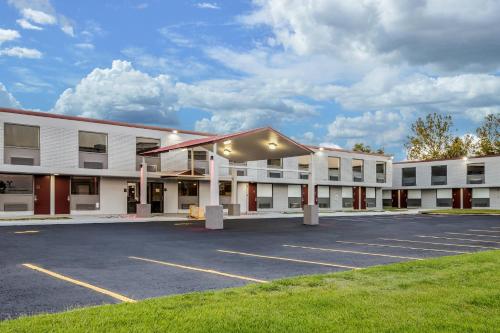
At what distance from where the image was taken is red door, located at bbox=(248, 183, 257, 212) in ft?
134

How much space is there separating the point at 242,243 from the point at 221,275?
6287 mm

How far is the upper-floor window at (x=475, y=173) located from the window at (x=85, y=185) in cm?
4249

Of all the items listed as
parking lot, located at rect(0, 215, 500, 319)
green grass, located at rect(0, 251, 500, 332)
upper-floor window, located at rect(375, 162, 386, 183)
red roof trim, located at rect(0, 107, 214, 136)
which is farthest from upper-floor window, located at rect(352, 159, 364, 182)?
green grass, located at rect(0, 251, 500, 332)

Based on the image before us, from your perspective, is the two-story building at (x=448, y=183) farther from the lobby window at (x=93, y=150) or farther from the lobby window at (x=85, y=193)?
the lobby window at (x=85, y=193)

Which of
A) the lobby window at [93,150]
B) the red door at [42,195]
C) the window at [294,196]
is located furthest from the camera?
the window at [294,196]

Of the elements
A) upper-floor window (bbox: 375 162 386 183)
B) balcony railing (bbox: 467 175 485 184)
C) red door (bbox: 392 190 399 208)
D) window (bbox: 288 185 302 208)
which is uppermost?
upper-floor window (bbox: 375 162 386 183)

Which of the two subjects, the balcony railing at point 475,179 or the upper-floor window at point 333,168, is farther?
the balcony railing at point 475,179

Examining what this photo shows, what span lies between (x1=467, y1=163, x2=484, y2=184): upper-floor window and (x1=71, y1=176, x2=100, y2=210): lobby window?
139 feet

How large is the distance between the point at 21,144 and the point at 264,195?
68.3ft

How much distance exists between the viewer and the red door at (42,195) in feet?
96.0

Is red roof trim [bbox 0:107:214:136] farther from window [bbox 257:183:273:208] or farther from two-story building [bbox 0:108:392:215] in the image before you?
window [bbox 257:183:273:208]

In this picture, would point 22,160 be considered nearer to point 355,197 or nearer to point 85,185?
point 85,185

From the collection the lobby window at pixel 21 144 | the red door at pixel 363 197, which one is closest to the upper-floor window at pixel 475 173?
the red door at pixel 363 197

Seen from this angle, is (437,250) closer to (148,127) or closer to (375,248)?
(375,248)
